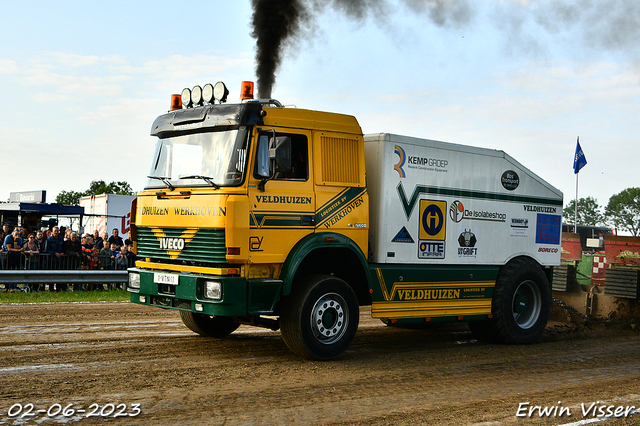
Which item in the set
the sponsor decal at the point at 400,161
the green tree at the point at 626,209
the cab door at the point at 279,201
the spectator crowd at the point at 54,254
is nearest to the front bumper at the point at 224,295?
the cab door at the point at 279,201

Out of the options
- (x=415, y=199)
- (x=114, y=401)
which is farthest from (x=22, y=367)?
(x=415, y=199)

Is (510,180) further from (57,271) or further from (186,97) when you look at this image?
(57,271)

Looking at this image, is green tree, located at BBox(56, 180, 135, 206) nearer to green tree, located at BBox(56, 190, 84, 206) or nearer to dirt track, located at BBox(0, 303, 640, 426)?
green tree, located at BBox(56, 190, 84, 206)

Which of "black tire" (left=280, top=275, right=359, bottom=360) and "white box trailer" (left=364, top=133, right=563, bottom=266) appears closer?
"black tire" (left=280, top=275, right=359, bottom=360)

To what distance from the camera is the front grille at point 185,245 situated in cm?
751

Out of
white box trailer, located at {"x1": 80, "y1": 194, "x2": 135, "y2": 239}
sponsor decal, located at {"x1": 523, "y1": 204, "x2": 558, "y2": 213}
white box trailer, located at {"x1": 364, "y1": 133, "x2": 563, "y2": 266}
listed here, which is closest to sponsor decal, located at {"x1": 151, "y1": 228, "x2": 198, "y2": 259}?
white box trailer, located at {"x1": 364, "y1": 133, "x2": 563, "y2": 266}

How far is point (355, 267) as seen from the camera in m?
8.66

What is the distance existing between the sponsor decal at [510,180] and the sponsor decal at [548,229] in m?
0.81

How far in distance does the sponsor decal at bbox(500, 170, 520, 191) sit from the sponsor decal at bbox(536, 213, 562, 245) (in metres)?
0.81

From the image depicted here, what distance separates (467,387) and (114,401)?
367 centimetres

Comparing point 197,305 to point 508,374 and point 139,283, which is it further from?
point 508,374

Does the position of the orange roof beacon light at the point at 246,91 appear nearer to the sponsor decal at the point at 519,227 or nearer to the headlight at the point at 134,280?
the headlight at the point at 134,280

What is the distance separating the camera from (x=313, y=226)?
8.07 meters

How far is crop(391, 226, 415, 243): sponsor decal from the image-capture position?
Answer: 8928 millimetres
